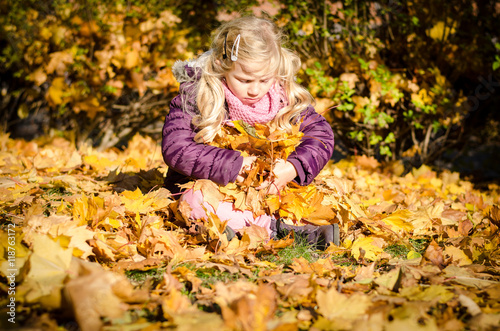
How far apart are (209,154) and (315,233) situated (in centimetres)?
67

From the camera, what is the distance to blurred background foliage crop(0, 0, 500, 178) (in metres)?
3.66

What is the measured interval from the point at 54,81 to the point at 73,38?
19.5 inches

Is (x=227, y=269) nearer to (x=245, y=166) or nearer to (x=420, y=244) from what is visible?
(x=245, y=166)

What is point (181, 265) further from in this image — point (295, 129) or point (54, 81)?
point (54, 81)

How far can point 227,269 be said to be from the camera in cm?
145

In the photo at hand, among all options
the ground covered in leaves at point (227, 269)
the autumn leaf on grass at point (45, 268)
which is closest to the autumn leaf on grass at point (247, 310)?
the ground covered in leaves at point (227, 269)

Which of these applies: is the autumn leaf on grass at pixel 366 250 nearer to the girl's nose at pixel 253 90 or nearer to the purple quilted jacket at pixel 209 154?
the purple quilted jacket at pixel 209 154

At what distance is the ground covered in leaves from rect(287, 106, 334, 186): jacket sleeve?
21cm

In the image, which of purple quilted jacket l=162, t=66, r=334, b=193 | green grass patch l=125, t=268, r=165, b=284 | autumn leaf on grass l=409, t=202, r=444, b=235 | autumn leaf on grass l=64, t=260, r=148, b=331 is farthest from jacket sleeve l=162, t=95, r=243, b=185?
autumn leaf on grass l=409, t=202, r=444, b=235

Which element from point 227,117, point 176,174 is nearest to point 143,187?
point 176,174

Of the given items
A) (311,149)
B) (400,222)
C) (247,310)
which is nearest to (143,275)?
(247,310)

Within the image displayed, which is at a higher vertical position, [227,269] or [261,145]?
[261,145]

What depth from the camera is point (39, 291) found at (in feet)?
3.56

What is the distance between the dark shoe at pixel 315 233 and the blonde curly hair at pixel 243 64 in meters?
0.57
